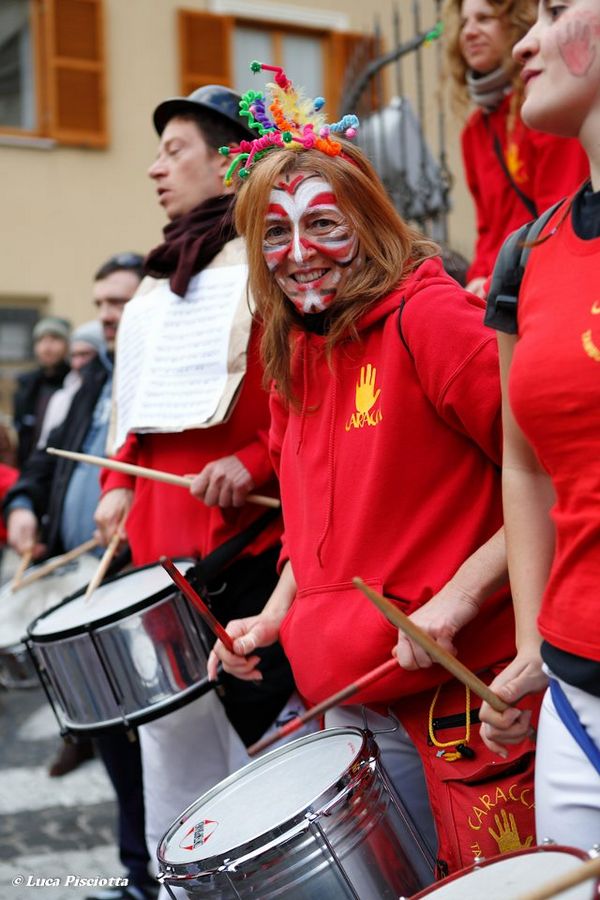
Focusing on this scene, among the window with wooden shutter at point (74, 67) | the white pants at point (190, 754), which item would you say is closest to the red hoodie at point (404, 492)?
the white pants at point (190, 754)

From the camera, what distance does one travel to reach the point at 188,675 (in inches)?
118

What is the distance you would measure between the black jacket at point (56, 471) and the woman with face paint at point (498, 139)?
1.64m

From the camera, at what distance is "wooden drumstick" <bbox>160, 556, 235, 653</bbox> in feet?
7.14

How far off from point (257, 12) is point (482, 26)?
9.62 metres

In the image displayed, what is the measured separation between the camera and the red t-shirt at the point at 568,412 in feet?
5.35

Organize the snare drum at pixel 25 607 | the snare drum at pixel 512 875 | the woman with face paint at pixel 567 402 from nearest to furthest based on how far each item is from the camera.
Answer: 1. the snare drum at pixel 512 875
2. the woman with face paint at pixel 567 402
3. the snare drum at pixel 25 607

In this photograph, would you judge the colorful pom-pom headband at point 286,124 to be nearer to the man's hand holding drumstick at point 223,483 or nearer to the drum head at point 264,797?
the man's hand holding drumstick at point 223,483

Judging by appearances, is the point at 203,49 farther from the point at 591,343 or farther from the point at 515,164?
the point at 591,343

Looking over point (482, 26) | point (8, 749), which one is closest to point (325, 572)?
point (482, 26)

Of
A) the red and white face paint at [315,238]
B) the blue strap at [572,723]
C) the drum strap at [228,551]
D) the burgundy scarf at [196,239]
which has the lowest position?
the blue strap at [572,723]

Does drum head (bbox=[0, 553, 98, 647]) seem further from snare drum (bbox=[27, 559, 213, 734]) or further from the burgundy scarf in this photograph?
the burgundy scarf

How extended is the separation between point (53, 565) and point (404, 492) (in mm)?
2382

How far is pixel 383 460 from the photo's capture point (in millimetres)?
2227

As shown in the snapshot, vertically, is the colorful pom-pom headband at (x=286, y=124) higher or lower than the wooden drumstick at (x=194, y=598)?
higher
